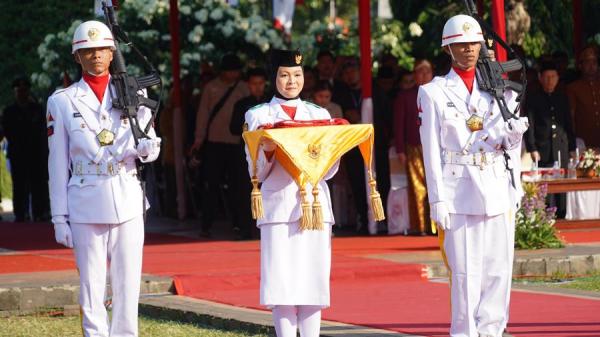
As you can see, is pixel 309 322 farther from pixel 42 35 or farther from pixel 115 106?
pixel 42 35

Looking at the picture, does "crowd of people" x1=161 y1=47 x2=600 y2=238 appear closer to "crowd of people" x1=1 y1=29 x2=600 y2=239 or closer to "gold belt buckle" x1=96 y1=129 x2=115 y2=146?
"crowd of people" x1=1 y1=29 x2=600 y2=239

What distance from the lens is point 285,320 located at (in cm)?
1008

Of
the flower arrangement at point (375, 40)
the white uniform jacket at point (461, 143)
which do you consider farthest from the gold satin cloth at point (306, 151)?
the flower arrangement at point (375, 40)

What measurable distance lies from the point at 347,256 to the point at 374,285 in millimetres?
1738

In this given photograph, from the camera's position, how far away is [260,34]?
2830cm

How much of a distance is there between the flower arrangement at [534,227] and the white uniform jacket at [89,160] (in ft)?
23.1

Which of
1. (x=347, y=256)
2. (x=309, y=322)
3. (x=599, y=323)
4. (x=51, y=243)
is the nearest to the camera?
(x=309, y=322)

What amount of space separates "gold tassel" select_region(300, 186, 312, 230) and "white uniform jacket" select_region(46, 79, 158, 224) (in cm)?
105

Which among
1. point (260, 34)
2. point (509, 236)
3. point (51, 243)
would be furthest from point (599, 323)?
point (260, 34)

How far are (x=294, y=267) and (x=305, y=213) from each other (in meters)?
0.34

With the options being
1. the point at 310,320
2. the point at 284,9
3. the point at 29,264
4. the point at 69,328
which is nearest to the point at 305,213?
the point at 310,320

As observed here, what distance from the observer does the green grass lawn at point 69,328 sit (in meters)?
12.2

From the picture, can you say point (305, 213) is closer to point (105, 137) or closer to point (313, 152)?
point (313, 152)

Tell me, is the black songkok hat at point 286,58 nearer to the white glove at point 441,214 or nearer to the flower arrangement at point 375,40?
the white glove at point 441,214
